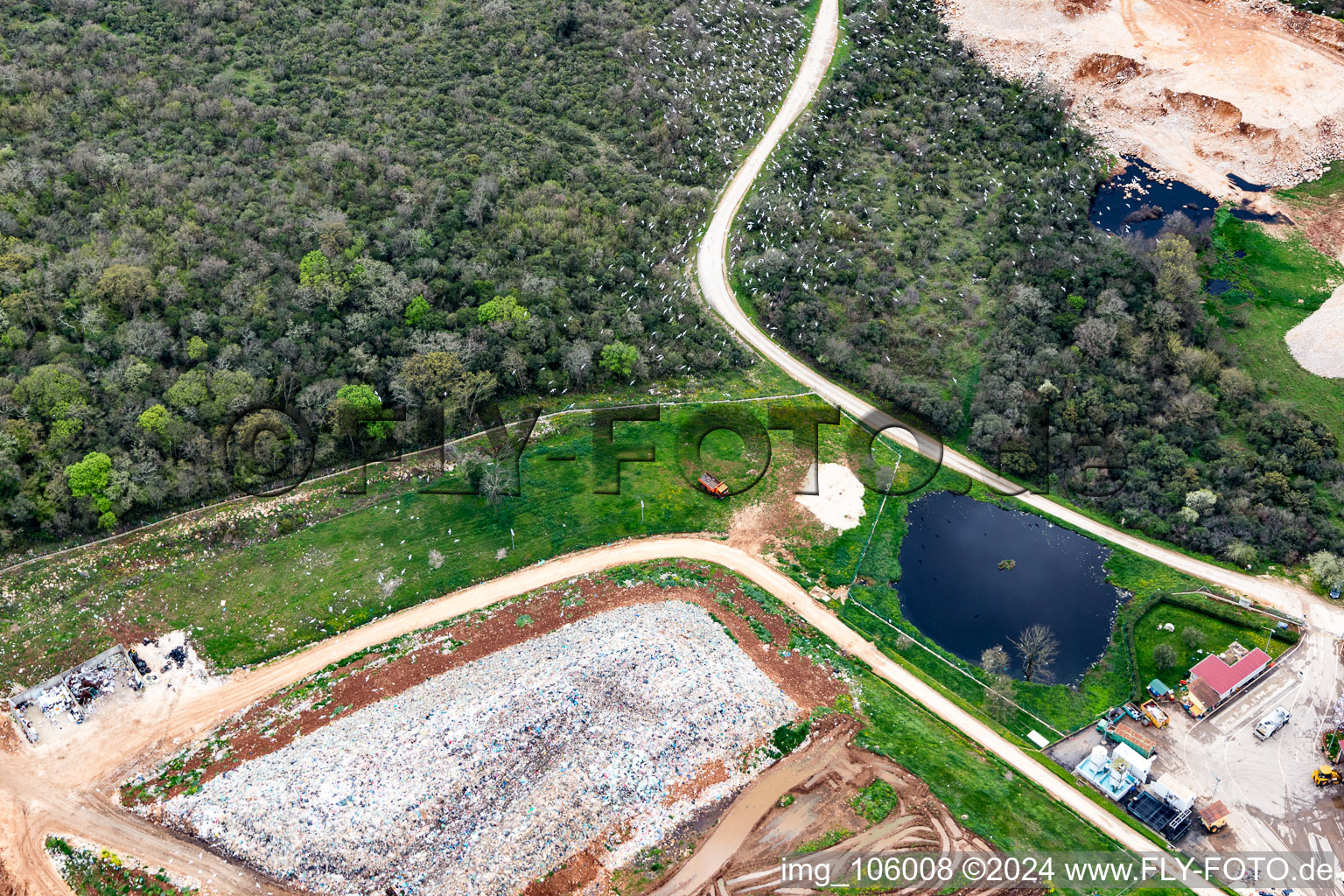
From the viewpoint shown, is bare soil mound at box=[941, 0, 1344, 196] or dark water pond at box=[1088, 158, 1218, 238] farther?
bare soil mound at box=[941, 0, 1344, 196]

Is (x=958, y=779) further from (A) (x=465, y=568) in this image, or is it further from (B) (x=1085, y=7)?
(B) (x=1085, y=7)

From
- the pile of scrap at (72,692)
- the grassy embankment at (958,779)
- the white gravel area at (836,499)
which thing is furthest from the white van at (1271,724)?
the pile of scrap at (72,692)

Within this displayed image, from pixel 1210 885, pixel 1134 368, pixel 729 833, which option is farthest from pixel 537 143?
pixel 1210 885

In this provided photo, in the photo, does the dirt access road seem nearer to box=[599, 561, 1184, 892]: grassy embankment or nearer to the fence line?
box=[599, 561, 1184, 892]: grassy embankment

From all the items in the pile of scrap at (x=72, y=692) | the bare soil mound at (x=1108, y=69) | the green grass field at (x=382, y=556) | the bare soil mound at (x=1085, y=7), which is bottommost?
the pile of scrap at (x=72, y=692)

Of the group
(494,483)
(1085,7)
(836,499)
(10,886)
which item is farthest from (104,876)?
(1085,7)

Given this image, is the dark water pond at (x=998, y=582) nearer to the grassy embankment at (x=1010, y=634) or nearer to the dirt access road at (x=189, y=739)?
the grassy embankment at (x=1010, y=634)

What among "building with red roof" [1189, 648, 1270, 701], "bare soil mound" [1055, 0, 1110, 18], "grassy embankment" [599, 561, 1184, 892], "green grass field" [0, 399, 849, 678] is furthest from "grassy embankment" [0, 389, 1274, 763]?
"bare soil mound" [1055, 0, 1110, 18]
